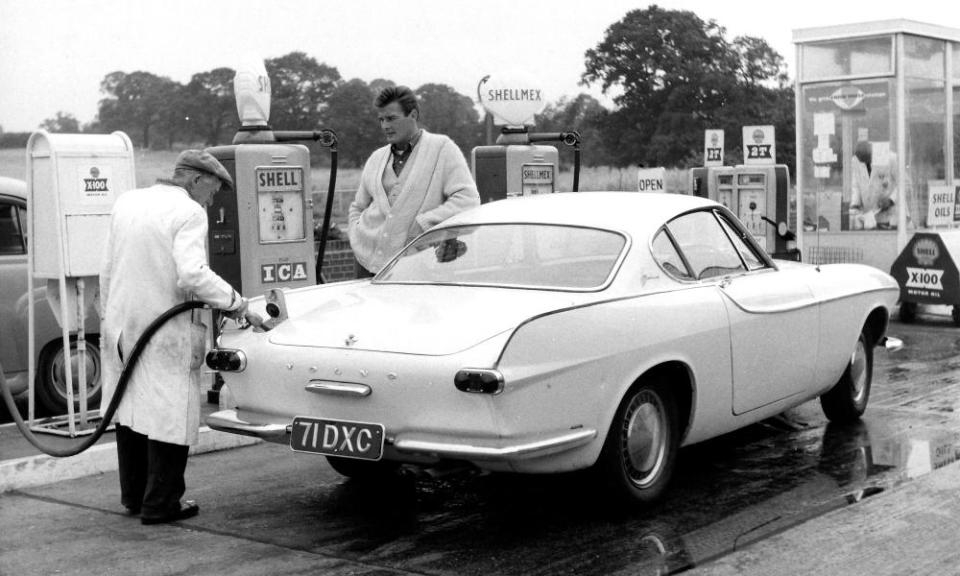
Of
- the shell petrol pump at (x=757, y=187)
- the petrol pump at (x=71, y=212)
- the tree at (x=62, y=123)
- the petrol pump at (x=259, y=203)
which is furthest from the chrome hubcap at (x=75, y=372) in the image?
the shell petrol pump at (x=757, y=187)

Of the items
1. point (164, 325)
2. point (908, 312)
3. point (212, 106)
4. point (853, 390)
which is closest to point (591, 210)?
point (164, 325)

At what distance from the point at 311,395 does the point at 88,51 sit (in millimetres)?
6700

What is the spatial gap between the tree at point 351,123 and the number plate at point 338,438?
28.0ft

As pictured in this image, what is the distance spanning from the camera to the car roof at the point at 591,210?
20.0ft

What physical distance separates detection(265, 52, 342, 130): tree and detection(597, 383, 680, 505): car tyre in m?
8.07

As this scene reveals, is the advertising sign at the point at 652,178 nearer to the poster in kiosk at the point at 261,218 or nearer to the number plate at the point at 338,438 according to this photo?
the poster in kiosk at the point at 261,218

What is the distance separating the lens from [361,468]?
246 inches

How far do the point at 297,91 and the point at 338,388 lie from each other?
8496 millimetres

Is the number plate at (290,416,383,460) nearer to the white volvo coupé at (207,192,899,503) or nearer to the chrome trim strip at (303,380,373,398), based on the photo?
the white volvo coupé at (207,192,899,503)

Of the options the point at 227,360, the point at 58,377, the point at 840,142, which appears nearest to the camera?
the point at 227,360

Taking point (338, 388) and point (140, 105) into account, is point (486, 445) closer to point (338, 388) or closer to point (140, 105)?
point (338, 388)

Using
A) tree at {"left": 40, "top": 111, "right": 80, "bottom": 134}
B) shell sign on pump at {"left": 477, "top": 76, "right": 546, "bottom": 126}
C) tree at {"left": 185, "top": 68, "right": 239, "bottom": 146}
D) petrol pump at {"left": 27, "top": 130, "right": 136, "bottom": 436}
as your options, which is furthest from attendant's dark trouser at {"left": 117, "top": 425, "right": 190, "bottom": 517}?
tree at {"left": 185, "top": 68, "right": 239, "bottom": 146}

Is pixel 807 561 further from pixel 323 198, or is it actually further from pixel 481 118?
pixel 481 118

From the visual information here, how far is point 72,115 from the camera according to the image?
35.5ft
